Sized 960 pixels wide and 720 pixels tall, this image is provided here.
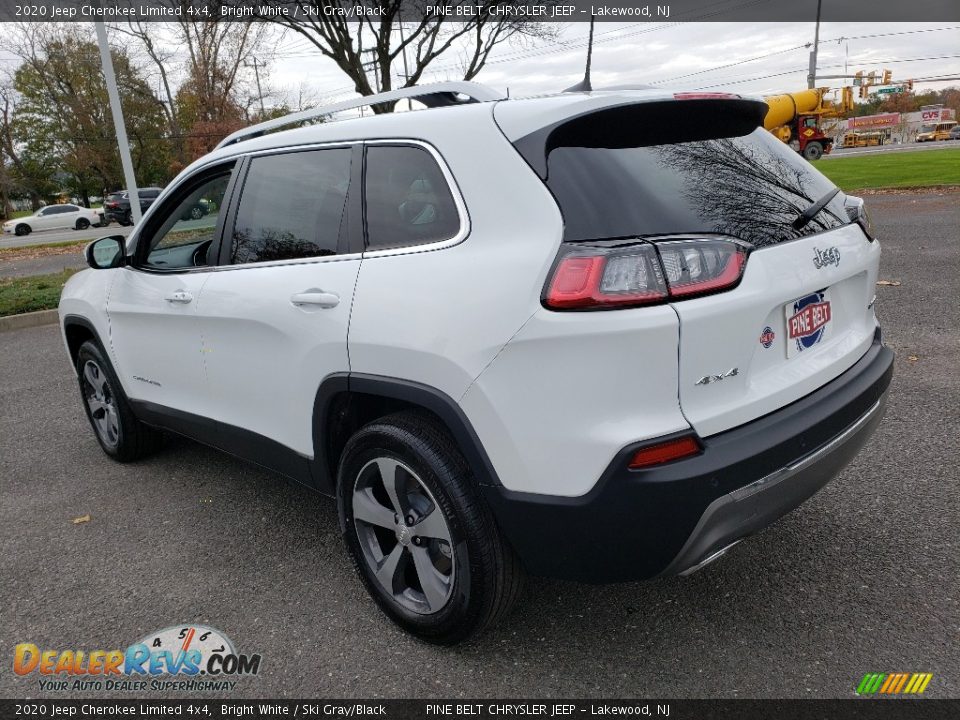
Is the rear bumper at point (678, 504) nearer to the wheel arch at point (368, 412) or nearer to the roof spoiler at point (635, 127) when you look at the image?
the wheel arch at point (368, 412)

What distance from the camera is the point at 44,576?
10.6 feet

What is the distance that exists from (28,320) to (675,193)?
918 centimetres

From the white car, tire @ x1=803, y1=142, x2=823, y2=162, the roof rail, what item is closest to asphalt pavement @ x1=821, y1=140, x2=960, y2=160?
tire @ x1=803, y1=142, x2=823, y2=162

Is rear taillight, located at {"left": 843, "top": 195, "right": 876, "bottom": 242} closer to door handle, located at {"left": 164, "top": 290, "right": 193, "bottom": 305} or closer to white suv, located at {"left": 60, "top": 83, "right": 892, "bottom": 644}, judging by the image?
white suv, located at {"left": 60, "top": 83, "right": 892, "bottom": 644}

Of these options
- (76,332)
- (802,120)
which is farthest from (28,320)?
(802,120)

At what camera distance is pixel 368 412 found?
2746 mm

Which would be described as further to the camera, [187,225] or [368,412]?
[187,225]

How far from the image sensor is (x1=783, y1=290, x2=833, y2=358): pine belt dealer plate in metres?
2.27

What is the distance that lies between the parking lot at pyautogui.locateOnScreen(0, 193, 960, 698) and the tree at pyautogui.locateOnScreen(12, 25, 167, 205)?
50.9 m

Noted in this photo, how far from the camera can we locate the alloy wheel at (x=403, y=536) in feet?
8.16

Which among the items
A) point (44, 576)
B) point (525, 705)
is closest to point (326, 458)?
point (525, 705)

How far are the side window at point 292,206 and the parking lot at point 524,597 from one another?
4.41 ft

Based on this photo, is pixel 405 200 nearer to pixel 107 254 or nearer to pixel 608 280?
pixel 608 280

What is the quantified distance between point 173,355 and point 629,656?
2509 mm
